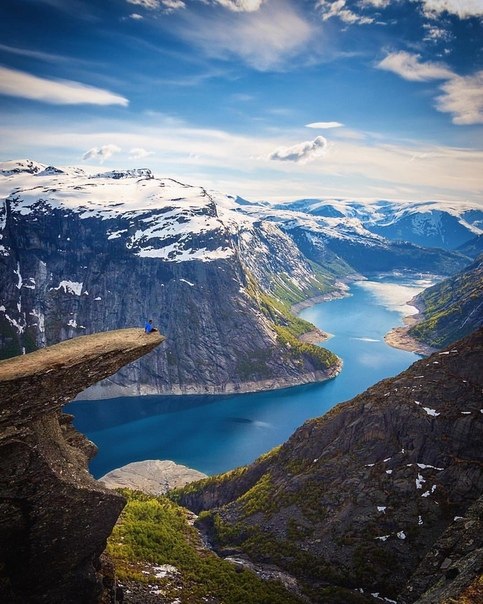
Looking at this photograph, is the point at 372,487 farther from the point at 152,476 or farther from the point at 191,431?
the point at 191,431

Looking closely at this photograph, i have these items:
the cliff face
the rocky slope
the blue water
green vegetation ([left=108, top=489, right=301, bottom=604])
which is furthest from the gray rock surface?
the cliff face

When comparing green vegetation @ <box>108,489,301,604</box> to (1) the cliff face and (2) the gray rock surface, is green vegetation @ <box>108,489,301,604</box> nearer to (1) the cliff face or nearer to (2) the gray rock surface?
(1) the cliff face

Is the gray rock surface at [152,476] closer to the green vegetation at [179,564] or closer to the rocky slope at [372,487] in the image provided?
the rocky slope at [372,487]

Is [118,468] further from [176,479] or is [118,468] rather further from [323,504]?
[323,504]

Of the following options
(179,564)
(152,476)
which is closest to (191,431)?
(152,476)

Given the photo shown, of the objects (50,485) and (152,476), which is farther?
(152,476)

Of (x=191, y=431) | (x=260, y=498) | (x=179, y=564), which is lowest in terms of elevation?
(x=191, y=431)

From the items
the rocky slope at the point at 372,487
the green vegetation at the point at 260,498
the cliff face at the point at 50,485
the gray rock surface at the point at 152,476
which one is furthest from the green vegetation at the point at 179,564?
the gray rock surface at the point at 152,476

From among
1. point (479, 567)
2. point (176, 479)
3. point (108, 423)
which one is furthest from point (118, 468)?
point (479, 567)
